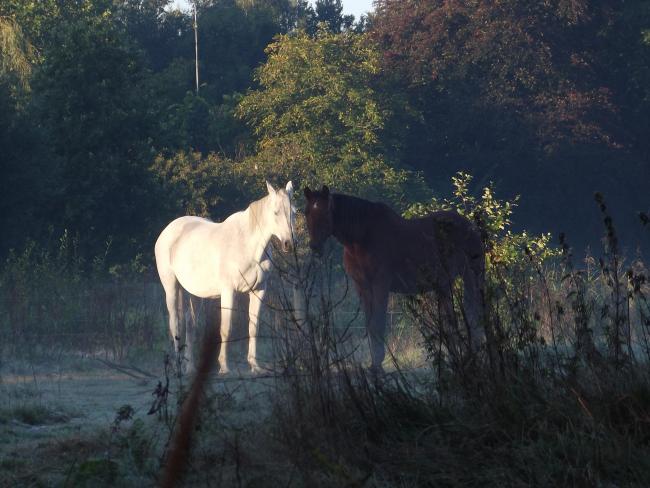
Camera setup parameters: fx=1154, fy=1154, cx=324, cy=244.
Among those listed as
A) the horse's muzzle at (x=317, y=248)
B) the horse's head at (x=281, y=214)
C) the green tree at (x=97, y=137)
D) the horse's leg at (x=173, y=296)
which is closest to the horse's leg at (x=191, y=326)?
the horse's leg at (x=173, y=296)

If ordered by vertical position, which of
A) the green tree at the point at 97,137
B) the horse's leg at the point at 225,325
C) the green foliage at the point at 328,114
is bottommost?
the horse's leg at the point at 225,325

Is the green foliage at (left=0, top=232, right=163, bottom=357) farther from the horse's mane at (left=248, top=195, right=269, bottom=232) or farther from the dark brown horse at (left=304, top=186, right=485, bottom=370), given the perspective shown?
the dark brown horse at (left=304, top=186, right=485, bottom=370)

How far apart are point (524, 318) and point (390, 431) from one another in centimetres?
87

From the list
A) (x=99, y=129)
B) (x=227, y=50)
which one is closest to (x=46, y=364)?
(x=99, y=129)

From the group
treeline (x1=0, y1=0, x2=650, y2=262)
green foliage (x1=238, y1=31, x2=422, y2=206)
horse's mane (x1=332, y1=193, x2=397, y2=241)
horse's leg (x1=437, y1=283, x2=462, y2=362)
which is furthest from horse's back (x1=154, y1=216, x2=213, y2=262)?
green foliage (x1=238, y1=31, x2=422, y2=206)

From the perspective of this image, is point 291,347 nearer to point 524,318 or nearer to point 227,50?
point 524,318

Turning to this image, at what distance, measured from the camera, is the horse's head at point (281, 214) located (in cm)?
A: 1161

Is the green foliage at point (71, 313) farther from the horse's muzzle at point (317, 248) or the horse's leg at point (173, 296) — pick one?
the horse's muzzle at point (317, 248)

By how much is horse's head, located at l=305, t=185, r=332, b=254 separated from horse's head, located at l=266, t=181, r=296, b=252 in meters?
0.88

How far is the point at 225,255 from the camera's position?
12.3m

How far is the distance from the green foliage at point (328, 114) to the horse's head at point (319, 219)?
20.0 metres

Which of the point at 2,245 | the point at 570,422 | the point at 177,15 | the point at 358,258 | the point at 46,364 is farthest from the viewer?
the point at 177,15

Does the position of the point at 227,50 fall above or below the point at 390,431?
above

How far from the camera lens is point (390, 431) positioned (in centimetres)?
540
